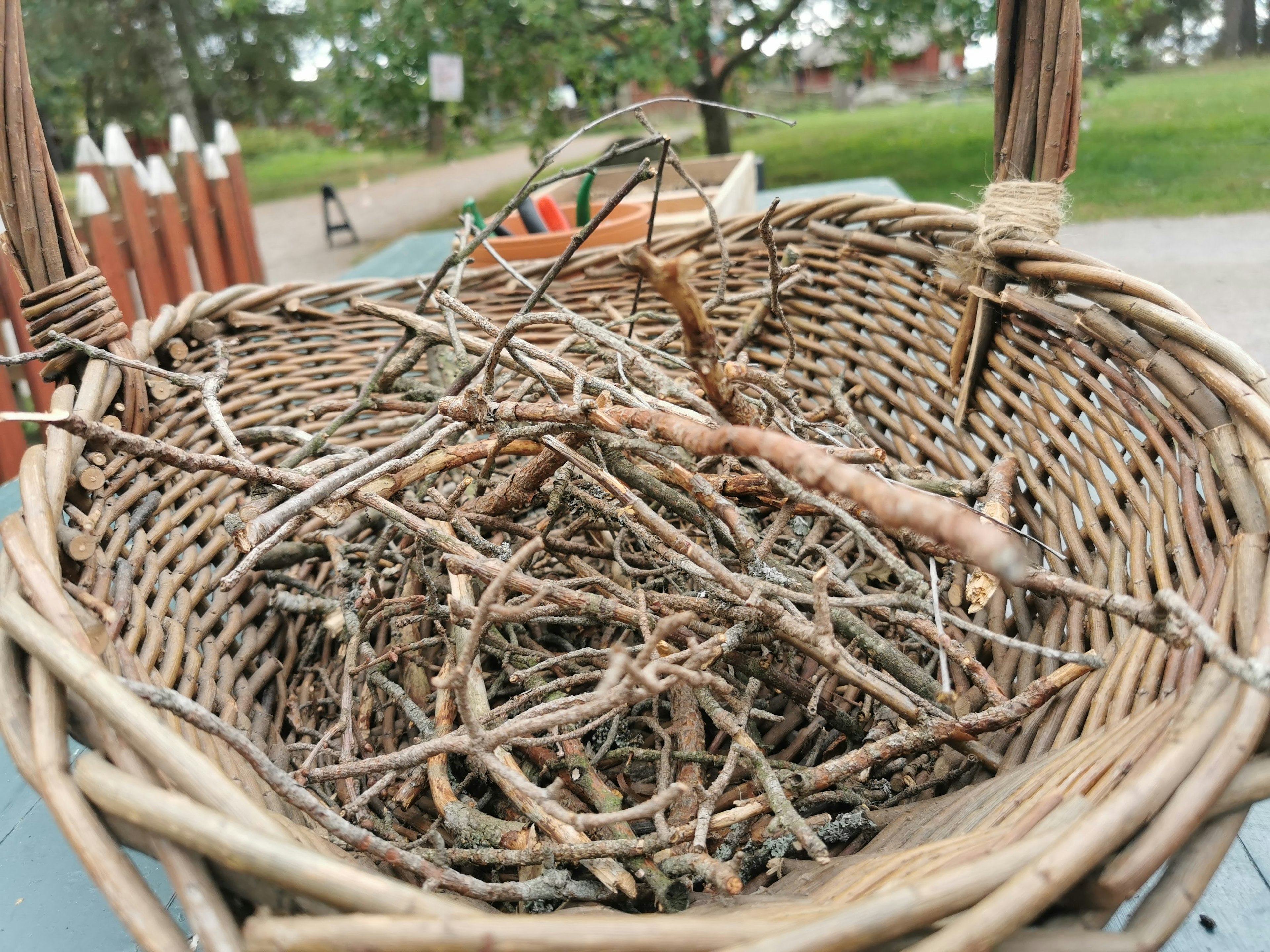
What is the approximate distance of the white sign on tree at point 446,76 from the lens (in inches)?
146

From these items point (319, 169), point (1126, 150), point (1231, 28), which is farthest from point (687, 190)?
point (319, 169)

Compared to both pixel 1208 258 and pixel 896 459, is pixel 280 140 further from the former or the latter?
pixel 896 459

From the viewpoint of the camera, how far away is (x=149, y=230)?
6.93 feet

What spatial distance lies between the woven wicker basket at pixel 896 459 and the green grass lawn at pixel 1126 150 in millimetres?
218

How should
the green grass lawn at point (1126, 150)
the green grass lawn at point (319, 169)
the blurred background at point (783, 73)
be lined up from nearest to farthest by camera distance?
the green grass lawn at point (1126, 150) < the blurred background at point (783, 73) < the green grass lawn at point (319, 169)

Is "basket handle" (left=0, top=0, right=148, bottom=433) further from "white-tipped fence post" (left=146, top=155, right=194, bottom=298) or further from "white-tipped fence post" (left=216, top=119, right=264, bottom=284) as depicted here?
"white-tipped fence post" (left=216, top=119, right=264, bottom=284)

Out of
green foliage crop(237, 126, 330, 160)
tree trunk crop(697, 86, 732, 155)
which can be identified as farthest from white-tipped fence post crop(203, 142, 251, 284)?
green foliage crop(237, 126, 330, 160)

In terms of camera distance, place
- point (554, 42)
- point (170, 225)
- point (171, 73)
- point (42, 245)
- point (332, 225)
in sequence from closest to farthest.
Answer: point (42, 245) < point (170, 225) < point (554, 42) < point (332, 225) < point (171, 73)

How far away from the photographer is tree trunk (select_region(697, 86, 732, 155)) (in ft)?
14.8

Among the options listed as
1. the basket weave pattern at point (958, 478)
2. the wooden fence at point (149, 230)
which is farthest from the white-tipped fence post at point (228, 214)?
the basket weave pattern at point (958, 478)

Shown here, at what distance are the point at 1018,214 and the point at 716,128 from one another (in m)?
4.27

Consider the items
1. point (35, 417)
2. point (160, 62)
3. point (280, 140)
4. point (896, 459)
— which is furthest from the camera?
point (280, 140)

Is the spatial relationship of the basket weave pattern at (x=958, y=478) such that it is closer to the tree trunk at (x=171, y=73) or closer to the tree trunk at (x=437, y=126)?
the tree trunk at (x=437, y=126)

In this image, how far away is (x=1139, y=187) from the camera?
3582 millimetres
